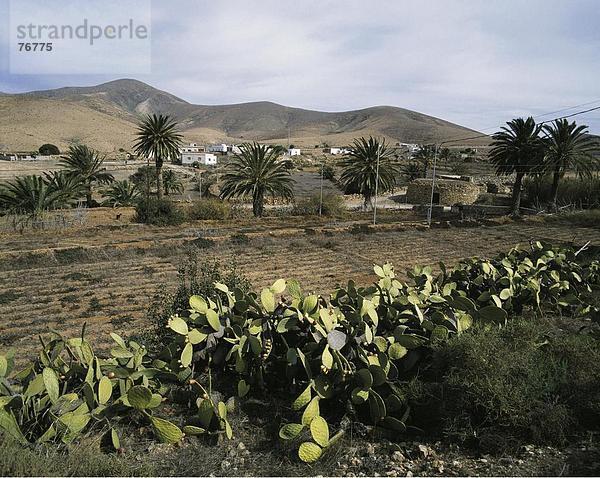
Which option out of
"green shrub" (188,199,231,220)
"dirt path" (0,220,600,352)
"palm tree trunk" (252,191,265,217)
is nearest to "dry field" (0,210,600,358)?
"dirt path" (0,220,600,352)

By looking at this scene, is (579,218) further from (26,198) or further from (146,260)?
(26,198)

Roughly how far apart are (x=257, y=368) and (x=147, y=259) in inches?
395

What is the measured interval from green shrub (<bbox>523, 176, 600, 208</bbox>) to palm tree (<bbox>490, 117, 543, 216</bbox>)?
315 centimetres

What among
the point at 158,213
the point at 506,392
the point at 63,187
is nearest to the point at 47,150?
the point at 63,187

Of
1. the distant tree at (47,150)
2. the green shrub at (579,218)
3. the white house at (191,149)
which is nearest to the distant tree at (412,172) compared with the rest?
the green shrub at (579,218)

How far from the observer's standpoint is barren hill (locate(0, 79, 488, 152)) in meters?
72.1

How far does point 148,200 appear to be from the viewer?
2198cm

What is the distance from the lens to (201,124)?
184 meters

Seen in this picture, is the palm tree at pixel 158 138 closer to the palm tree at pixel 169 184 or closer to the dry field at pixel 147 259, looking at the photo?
the dry field at pixel 147 259

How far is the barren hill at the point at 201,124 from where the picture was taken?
7211cm

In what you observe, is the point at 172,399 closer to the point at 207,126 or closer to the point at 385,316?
the point at 385,316

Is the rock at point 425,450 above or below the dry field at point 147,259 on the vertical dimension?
above

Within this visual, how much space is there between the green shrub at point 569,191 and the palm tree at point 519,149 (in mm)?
3153

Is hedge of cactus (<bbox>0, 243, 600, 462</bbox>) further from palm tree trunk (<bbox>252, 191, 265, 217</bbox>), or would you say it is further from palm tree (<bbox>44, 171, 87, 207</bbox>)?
palm tree trunk (<bbox>252, 191, 265, 217</bbox>)
